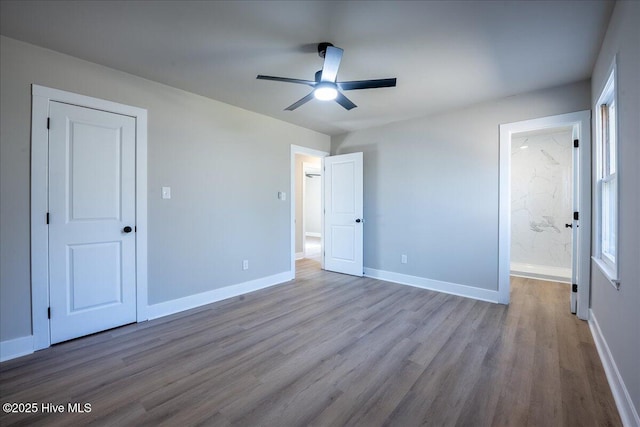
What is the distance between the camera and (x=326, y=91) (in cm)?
240

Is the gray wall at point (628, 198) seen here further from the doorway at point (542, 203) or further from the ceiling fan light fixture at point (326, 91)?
the doorway at point (542, 203)

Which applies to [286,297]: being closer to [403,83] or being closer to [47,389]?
[47,389]

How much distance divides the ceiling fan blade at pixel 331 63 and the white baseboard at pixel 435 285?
10.2 ft

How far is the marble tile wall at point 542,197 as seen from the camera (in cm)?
481

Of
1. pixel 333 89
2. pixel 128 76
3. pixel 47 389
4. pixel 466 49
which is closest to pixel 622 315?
pixel 466 49

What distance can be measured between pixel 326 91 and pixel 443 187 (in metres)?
2.36

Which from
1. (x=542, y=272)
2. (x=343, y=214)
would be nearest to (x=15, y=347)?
(x=343, y=214)

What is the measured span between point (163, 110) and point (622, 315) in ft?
13.9

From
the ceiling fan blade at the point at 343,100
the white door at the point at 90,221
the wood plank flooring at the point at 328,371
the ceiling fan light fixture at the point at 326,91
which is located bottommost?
the wood plank flooring at the point at 328,371

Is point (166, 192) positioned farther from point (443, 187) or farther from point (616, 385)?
point (616, 385)

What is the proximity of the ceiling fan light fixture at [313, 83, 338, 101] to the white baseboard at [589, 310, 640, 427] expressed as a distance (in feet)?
8.96

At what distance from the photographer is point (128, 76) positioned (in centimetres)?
279

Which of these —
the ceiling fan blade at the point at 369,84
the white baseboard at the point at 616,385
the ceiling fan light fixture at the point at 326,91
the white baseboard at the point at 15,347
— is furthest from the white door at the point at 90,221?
the white baseboard at the point at 616,385

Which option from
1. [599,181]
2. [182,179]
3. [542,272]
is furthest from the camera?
[542,272]
